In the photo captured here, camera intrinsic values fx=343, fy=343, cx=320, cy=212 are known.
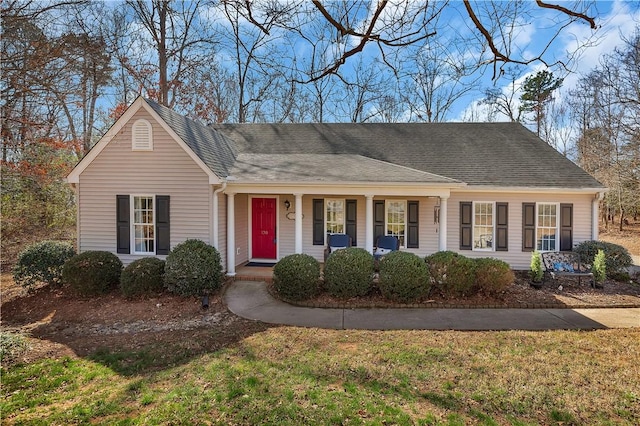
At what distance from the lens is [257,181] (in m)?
10.4

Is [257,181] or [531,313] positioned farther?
[257,181]

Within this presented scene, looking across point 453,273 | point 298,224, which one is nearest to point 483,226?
point 453,273

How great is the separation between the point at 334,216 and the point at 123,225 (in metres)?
6.93

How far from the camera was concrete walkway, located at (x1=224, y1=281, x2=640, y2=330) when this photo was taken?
714 cm

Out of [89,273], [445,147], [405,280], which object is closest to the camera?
[405,280]

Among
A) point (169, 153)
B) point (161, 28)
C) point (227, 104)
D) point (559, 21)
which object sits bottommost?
point (169, 153)

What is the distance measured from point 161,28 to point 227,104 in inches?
255

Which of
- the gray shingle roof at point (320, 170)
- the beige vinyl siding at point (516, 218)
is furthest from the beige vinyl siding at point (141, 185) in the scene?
the beige vinyl siding at point (516, 218)

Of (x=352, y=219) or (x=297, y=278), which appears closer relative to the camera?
(x=297, y=278)

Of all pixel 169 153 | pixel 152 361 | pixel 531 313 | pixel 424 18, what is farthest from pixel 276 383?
pixel 169 153

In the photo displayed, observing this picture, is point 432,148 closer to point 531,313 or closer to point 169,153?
point 531,313

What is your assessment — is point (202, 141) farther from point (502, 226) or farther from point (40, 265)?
point (502, 226)

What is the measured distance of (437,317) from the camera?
303 inches

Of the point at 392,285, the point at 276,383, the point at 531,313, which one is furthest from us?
the point at 392,285
